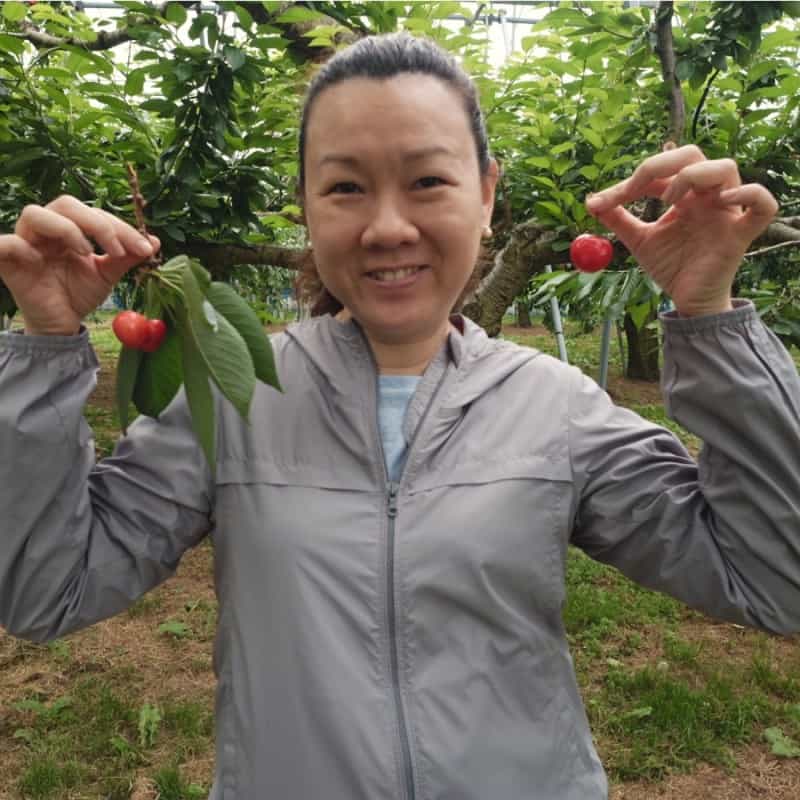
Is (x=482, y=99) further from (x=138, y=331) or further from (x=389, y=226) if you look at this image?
(x=138, y=331)

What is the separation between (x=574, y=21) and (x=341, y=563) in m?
2.10

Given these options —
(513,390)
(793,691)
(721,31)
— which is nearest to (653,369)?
(793,691)

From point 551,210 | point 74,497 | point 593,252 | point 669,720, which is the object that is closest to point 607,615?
point 669,720

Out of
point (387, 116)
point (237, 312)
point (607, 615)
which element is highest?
point (387, 116)

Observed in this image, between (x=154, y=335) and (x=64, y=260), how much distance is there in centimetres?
16

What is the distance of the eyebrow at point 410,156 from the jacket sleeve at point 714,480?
0.40 m

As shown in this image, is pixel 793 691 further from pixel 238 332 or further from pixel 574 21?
pixel 238 332

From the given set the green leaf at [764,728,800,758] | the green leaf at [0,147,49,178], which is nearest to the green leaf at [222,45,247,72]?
the green leaf at [0,147,49,178]

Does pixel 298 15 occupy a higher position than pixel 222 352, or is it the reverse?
pixel 298 15

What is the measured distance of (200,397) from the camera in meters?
0.92

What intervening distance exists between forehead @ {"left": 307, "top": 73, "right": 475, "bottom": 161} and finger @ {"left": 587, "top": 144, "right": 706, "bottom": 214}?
9.6 inches

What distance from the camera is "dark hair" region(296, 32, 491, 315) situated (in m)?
1.15

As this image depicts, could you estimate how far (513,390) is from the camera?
127cm

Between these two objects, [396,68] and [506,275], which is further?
[506,275]
